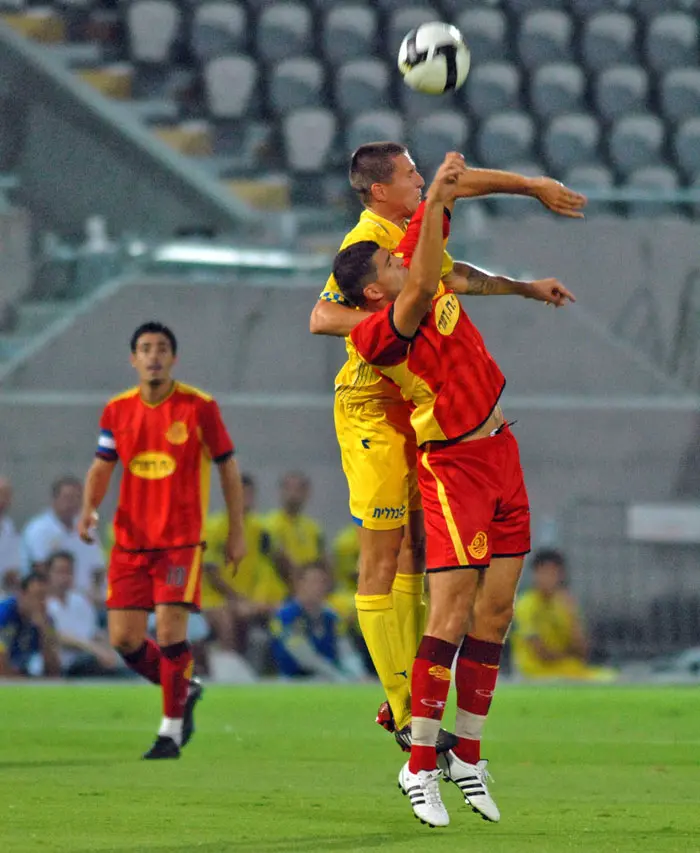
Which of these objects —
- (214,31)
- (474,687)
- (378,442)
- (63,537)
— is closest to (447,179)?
(378,442)

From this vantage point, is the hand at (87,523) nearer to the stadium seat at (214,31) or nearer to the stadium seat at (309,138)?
the stadium seat at (309,138)

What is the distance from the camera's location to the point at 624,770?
858 centimetres

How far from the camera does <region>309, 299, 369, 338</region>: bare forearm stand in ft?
22.2

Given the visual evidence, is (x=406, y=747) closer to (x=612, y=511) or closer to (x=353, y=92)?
(x=612, y=511)

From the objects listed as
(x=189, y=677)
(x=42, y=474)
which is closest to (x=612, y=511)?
(x=42, y=474)

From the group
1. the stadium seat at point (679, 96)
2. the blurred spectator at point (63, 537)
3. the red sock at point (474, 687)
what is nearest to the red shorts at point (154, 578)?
the red sock at point (474, 687)

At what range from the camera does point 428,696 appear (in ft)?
20.7

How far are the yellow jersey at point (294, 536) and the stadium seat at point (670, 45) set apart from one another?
10278 mm

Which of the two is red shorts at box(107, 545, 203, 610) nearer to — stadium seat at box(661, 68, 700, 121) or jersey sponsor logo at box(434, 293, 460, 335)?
jersey sponsor logo at box(434, 293, 460, 335)

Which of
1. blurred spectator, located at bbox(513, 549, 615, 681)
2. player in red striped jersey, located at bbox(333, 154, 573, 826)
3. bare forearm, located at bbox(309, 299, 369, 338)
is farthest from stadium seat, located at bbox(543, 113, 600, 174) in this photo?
player in red striped jersey, located at bbox(333, 154, 573, 826)

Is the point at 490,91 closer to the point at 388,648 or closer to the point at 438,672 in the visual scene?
the point at 388,648

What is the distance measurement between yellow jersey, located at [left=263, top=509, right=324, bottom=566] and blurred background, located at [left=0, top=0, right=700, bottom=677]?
293 mm

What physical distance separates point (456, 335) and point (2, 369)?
11.0m

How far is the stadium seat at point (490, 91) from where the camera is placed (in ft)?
71.7
